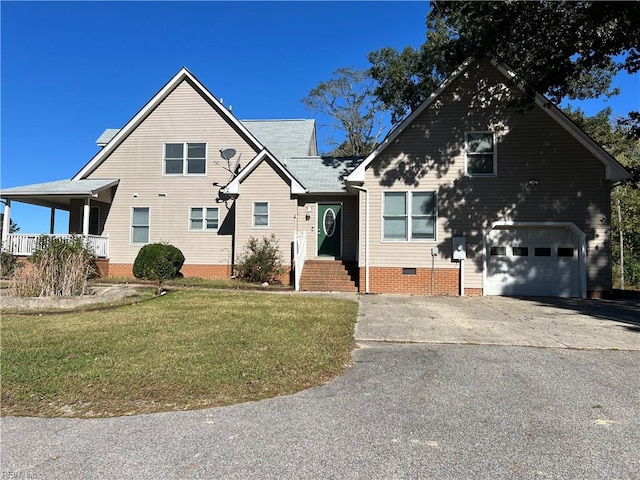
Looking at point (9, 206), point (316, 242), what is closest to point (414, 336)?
point (316, 242)

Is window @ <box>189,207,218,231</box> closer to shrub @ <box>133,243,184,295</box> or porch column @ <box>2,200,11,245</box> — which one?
shrub @ <box>133,243,184,295</box>

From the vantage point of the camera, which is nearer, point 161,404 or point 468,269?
point 161,404

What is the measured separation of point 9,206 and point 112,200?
377 centimetres

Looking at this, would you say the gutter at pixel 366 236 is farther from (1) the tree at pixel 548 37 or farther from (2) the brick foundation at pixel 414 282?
(1) the tree at pixel 548 37

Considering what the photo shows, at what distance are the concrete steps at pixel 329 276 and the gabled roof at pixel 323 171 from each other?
2790 mm

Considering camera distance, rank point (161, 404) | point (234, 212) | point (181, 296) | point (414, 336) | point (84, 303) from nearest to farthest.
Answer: point (161, 404)
point (414, 336)
point (84, 303)
point (181, 296)
point (234, 212)

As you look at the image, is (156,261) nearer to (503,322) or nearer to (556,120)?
(503,322)

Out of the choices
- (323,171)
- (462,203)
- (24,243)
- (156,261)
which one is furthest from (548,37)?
(24,243)

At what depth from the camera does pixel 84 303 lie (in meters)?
9.53

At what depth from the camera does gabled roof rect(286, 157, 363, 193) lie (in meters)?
16.3

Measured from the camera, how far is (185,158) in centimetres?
1781

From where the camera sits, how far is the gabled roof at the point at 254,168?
15.9 metres

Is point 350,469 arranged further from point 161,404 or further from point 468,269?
point 468,269

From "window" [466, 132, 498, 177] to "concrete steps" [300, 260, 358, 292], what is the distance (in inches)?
206
